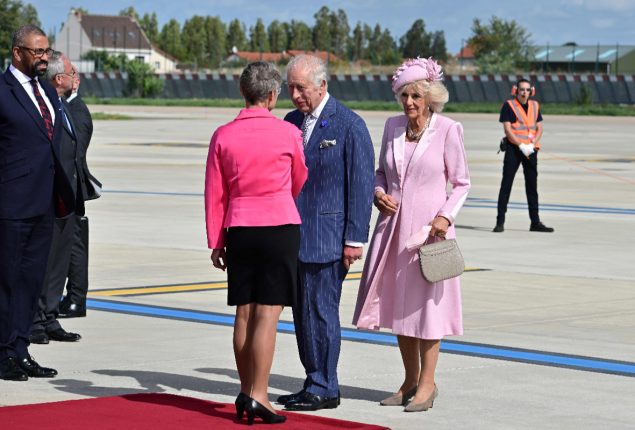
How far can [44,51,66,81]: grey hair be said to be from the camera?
10.5 m

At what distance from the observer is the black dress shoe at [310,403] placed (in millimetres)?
8047

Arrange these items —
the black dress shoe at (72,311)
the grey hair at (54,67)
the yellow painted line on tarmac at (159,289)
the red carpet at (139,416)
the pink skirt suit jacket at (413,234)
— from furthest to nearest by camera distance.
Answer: the yellow painted line on tarmac at (159,289)
the black dress shoe at (72,311)
the grey hair at (54,67)
the pink skirt suit jacket at (413,234)
the red carpet at (139,416)

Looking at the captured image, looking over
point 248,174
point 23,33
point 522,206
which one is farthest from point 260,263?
point 522,206

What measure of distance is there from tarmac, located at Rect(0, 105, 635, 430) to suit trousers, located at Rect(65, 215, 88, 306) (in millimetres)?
202

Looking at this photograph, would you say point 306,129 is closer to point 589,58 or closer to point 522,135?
point 522,135

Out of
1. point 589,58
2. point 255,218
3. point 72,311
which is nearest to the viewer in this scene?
point 255,218

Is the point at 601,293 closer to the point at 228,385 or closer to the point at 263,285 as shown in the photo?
the point at 228,385

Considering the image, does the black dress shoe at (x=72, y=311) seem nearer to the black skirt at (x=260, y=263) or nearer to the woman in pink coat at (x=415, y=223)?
the woman in pink coat at (x=415, y=223)

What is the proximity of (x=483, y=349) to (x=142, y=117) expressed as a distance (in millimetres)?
53337

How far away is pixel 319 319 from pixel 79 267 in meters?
3.72

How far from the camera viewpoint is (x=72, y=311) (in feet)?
37.1

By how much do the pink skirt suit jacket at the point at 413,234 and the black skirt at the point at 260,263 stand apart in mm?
847

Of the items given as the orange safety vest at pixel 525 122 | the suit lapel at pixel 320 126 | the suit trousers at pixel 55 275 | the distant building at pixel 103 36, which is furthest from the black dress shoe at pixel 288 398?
the distant building at pixel 103 36

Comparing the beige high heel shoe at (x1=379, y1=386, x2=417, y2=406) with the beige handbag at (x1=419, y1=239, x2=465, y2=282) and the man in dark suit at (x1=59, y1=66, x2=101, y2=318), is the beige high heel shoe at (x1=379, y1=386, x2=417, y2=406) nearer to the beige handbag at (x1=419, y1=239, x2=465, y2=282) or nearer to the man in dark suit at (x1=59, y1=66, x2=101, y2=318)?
the beige handbag at (x1=419, y1=239, x2=465, y2=282)
